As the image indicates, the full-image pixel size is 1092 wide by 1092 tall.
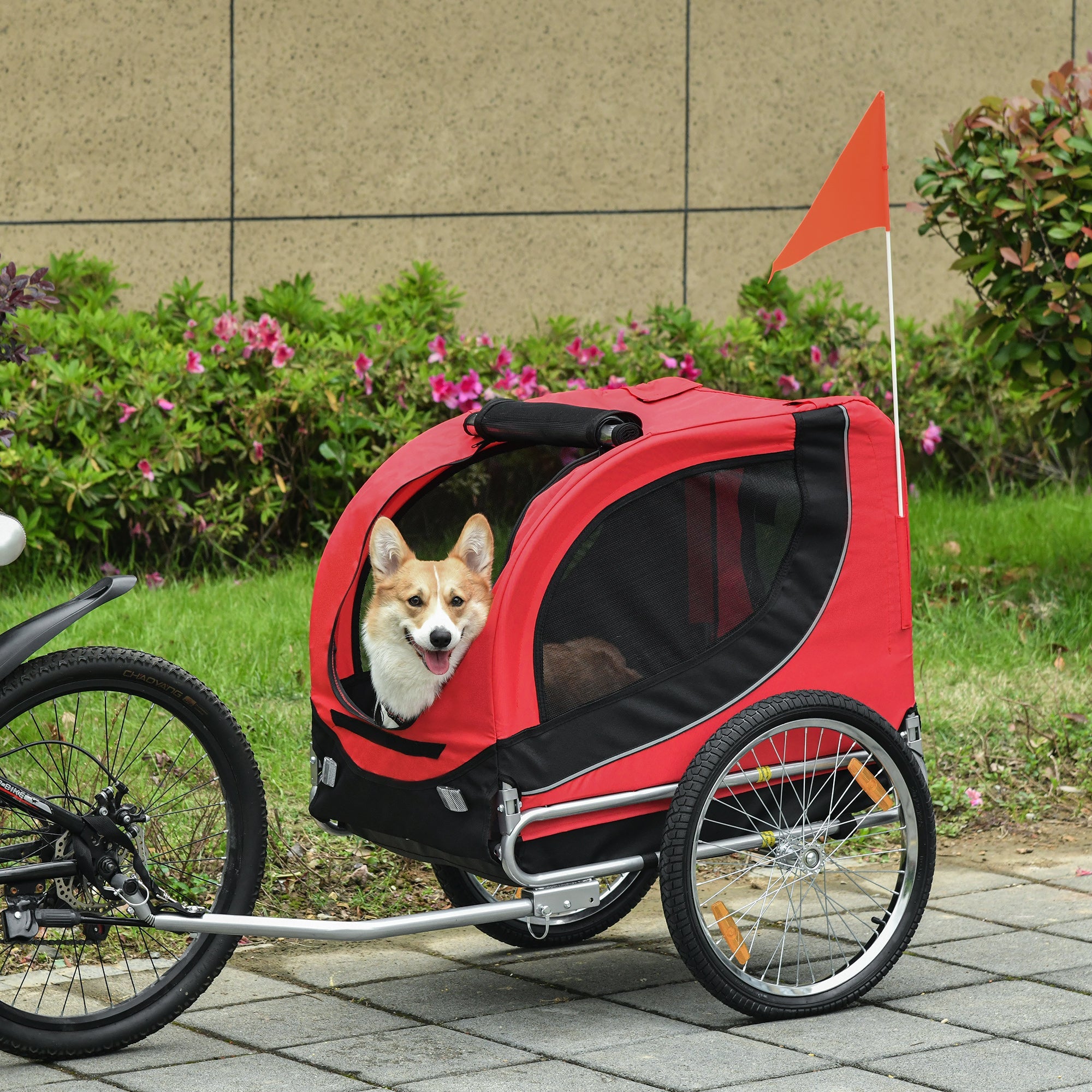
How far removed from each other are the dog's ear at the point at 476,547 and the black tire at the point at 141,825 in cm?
58

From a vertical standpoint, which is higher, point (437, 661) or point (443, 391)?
point (443, 391)

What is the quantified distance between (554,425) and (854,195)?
1.06 m

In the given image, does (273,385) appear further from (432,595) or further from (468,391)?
(432,595)

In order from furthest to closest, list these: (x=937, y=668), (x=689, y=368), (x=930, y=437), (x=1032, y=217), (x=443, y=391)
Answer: (x=930, y=437) < (x=689, y=368) < (x=443, y=391) < (x=1032, y=217) < (x=937, y=668)

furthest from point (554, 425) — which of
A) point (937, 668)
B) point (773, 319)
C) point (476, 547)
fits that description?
point (773, 319)

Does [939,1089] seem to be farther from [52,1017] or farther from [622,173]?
[622,173]

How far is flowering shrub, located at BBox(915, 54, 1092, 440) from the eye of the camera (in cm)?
629

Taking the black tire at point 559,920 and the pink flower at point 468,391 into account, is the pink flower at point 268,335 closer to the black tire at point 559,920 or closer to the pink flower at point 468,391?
the pink flower at point 468,391

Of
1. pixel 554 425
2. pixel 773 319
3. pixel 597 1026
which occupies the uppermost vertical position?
pixel 773 319

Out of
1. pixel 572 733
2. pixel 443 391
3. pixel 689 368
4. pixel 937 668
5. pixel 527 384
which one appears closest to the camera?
pixel 572 733

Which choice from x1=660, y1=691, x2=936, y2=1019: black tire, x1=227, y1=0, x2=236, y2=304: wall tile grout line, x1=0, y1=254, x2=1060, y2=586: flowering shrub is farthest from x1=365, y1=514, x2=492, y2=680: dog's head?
x1=227, y1=0, x2=236, y2=304: wall tile grout line

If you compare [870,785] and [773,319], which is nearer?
[870,785]

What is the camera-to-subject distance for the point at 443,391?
725 cm

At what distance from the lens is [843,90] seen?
927 cm
